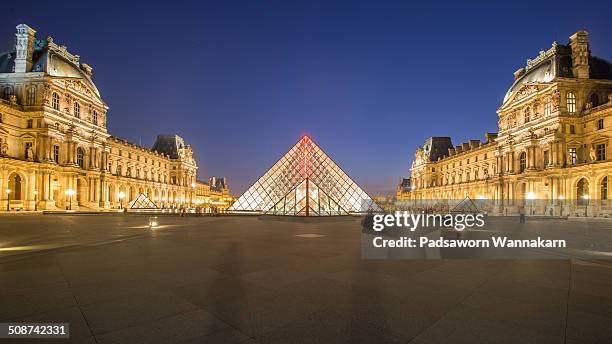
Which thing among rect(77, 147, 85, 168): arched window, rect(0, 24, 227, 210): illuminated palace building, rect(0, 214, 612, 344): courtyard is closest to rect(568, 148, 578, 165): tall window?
rect(0, 214, 612, 344): courtyard

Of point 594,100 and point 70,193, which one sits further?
point 70,193

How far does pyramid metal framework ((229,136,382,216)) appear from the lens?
25.1 metres

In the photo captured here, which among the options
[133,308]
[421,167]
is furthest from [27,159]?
[421,167]

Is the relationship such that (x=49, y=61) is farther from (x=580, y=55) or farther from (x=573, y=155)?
(x=580, y=55)

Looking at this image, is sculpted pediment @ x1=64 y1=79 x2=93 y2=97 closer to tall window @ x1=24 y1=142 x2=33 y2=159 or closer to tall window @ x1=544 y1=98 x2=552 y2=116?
tall window @ x1=24 y1=142 x2=33 y2=159

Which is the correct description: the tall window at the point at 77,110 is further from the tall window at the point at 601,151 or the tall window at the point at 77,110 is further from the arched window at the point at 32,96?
the tall window at the point at 601,151

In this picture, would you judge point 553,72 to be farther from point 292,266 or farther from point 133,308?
point 133,308

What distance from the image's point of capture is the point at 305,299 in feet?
12.9

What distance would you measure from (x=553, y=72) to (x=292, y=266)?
4371 cm

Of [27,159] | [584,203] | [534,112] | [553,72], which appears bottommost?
[584,203]

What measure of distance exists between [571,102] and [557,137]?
186 inches

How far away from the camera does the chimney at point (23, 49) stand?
119 ft

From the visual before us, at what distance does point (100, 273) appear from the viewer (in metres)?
5.19

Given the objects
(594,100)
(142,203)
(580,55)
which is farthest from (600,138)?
(142,203)
